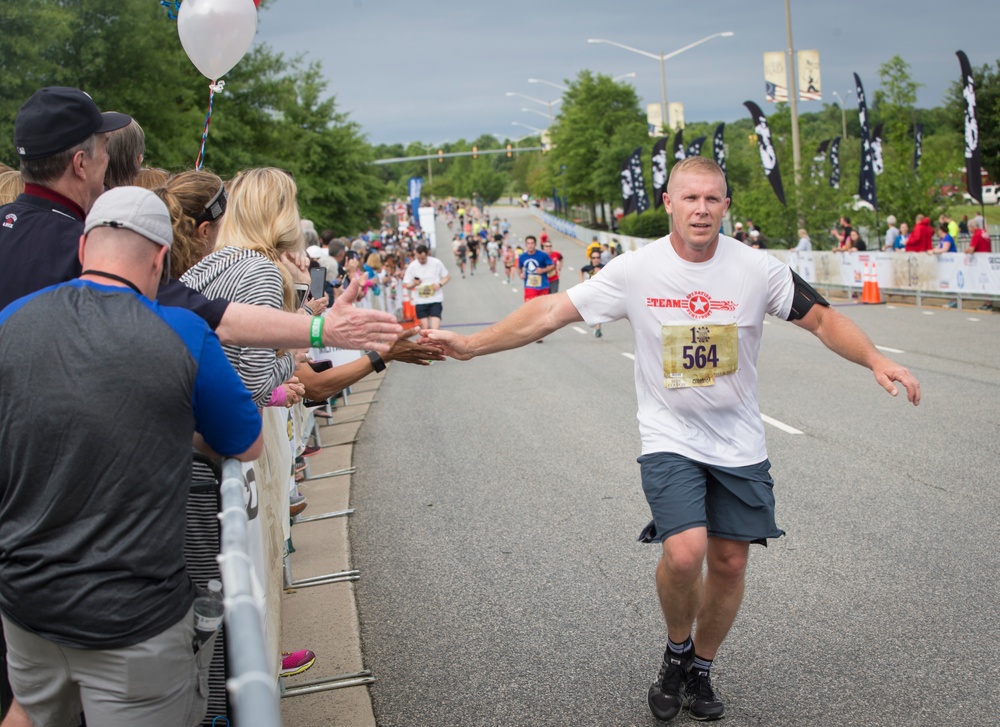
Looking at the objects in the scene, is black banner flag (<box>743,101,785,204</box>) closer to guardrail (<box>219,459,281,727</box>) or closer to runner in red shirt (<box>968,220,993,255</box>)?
runner in red shirt (<box>968,220,993,255</box>)

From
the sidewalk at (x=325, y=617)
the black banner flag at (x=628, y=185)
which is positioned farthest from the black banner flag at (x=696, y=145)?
the sidewalk at (x=325, y=617)

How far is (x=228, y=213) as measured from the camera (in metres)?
4.29

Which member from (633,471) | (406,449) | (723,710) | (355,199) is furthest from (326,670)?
(355,199)

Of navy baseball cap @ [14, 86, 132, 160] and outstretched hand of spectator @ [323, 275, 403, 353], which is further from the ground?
navy baseball cap @ [14, 86, 132, 160]

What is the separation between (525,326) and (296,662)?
6.32 ft

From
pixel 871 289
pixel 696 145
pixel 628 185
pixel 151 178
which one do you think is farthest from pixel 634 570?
pixel 628 185

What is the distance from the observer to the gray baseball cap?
2.65 meters

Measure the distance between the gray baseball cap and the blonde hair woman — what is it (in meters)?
1.09

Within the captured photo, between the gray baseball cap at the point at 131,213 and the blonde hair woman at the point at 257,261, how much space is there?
1.09m

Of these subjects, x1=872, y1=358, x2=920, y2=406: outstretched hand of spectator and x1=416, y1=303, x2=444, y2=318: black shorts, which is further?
x1=416, y1=303, x2=444, y2=318: black shorts

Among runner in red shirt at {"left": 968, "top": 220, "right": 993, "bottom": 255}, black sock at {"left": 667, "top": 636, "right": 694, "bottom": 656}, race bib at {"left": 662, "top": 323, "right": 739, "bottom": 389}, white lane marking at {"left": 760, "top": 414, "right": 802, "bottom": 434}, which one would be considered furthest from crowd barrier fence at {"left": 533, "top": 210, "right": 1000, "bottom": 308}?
black sock at {"left": 667, "top": 636, "right": 694, "bottom": 656}

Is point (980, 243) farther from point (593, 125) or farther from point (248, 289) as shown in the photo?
point (593, 125)

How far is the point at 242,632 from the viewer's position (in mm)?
2279

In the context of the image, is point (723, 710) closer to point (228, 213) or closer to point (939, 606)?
point (939, 606)
